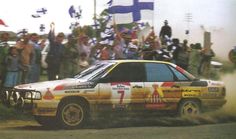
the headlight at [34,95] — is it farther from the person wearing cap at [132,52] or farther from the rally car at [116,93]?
the person wearing cap at [132,52]

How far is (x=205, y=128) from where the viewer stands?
10727 millimetres

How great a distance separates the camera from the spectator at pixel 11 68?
41.5 ft

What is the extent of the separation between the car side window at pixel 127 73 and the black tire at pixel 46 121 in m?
1.46

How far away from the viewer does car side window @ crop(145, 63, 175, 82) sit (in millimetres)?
11720

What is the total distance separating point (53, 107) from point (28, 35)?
132 inches

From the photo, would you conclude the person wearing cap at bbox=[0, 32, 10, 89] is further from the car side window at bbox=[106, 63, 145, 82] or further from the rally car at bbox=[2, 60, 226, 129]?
the car side window at bbox=[106, 63, 145, 82]

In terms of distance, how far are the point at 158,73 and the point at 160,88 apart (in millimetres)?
380

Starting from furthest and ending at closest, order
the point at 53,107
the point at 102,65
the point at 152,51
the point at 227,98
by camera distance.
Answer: the point at 152,51 → the point at 227,98 → the point at 102,65 → the point at 53,107

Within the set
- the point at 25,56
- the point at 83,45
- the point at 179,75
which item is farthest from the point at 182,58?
the point at 25,56

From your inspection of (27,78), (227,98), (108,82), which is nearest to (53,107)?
(108,82)

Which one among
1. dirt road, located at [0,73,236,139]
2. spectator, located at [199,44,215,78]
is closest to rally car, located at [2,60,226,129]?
dirt road, located at [0,73,236,139]

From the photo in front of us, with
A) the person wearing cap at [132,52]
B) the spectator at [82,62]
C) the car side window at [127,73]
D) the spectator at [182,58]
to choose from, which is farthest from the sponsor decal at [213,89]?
the spectator at [82,62]

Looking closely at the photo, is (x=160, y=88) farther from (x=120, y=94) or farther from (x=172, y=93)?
(x=120, y=94)

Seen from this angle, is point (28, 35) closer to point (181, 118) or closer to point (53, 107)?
point (53, 107)
